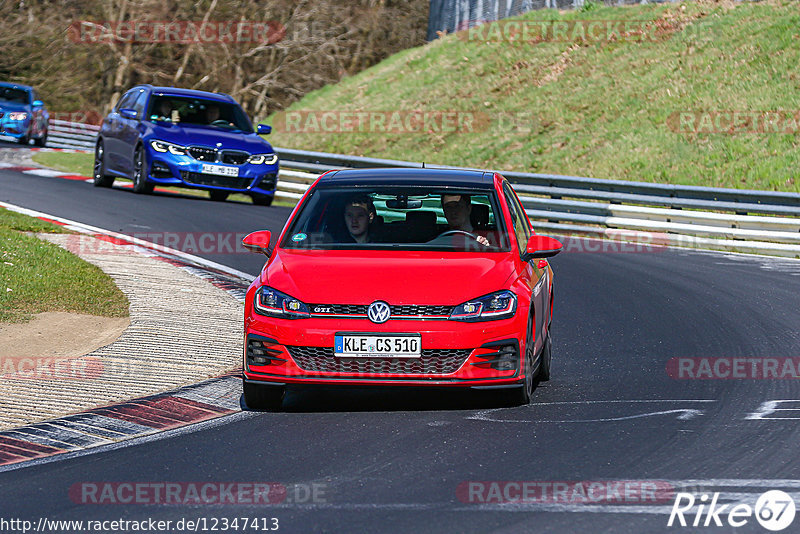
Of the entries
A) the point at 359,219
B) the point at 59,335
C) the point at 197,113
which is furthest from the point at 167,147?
the point at 359,219

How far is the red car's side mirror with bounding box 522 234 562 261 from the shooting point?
Answer: 28.3 ft

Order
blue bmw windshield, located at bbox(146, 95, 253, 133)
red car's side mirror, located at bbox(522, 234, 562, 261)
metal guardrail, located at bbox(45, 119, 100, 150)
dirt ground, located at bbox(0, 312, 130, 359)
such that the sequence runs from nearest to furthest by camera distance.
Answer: red car's side mirror, located at bbox(522, 234, 562, 261), dirt ground, located at bbox(0, 312, 130, 359), blue bmw windshield, located at bbox(146, 95, 253, 133), metal guardrail, located at bbox(45, 119, 100, 150)

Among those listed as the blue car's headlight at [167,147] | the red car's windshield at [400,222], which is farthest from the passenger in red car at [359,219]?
the blue car's headlight at [167,147]

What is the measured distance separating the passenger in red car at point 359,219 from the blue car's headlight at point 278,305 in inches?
36.0

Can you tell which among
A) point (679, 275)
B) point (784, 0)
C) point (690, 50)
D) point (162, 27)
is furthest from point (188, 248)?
point (162, 27)

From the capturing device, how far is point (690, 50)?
112ft

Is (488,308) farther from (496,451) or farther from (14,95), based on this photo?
(14,95)

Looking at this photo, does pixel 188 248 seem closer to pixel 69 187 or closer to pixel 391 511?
pixel 69 187

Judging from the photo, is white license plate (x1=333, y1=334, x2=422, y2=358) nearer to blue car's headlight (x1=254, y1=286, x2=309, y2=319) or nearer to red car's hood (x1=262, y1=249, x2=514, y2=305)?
red car's hood (x1=262, y1=249, x2=514, y2=305)

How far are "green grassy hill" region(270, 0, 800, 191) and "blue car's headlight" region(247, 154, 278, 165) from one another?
9514mm

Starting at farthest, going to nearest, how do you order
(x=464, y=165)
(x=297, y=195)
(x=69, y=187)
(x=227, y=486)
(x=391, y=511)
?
(x=464, y=165)
(x=297, y=195)
(x=69, y=187)
(x=227, y=486)
(x=391, y=511)

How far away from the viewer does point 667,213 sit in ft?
68.7

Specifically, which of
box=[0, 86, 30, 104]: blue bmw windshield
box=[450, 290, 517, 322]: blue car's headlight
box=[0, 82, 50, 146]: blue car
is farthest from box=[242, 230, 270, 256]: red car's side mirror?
box=[0, 86, 30, 104]: blue bmw windshield

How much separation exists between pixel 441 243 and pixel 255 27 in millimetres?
42753
